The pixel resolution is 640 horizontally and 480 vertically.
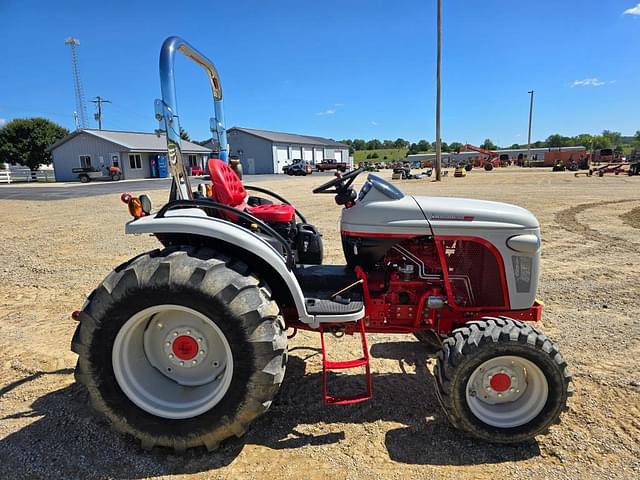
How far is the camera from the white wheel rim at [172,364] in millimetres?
2389

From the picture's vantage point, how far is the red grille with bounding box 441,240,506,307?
107 inches

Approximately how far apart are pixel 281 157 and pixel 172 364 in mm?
47863

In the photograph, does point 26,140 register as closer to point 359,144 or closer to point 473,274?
point 473,274

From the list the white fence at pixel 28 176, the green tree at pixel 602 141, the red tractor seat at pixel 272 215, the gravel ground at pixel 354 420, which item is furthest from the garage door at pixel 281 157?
the green tree at pixel 602 141

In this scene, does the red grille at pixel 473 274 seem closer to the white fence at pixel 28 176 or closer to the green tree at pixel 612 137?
the white fence at pixel 28 176

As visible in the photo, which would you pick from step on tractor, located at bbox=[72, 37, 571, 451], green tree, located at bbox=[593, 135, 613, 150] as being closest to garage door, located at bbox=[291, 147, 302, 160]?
step on tractor, located at bbox=[72, 37, 571, 451]

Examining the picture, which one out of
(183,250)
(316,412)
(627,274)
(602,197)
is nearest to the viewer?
(183,250)

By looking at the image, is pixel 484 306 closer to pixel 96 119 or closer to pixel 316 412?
pixel 316 412

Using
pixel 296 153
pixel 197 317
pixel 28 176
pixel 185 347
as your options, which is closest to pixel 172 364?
pixel 185 347

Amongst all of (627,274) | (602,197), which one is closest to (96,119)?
(602,197)

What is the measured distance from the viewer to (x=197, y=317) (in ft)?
8.14

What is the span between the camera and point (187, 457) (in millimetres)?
2375

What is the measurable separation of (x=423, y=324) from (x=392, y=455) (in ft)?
2.82

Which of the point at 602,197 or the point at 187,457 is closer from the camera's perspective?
the point at 187,457
